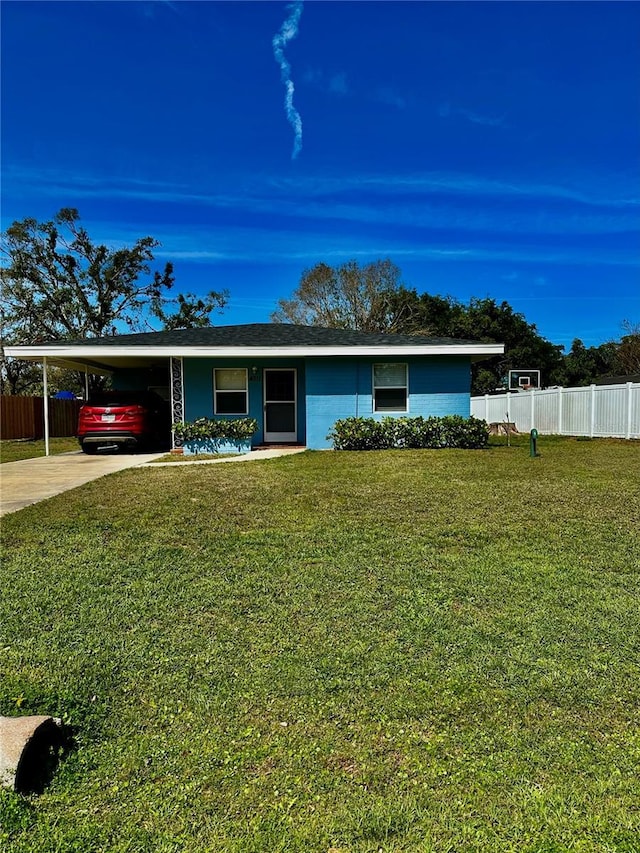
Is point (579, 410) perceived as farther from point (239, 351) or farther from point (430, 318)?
point (430, 318)

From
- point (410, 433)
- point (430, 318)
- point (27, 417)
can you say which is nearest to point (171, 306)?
point (27, 417)

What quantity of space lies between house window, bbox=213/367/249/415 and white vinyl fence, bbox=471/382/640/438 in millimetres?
11561

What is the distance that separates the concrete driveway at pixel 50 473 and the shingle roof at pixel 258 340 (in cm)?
282

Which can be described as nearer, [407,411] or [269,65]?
[269,65]

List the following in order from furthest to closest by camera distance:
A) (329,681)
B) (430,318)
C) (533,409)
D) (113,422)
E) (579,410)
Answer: (430,318) → (533,409) → (579,410) → (113,422) → (329,681)

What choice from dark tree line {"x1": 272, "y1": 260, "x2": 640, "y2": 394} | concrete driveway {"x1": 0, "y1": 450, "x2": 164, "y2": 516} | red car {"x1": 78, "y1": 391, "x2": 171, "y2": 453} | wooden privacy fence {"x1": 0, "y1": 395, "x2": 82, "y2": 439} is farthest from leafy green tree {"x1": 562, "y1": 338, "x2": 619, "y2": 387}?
concrete driveway {"x1": 0, "y1": 450, "x2": 164, "y2": 516}

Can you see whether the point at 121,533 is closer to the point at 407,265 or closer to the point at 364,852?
the point at 364,852

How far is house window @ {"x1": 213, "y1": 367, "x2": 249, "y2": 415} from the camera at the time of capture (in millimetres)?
13961

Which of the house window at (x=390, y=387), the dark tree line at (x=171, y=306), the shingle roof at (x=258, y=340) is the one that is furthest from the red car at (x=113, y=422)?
the dark tree line at (x=171, y=306)

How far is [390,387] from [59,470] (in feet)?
25.9

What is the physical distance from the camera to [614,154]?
47.8 ft

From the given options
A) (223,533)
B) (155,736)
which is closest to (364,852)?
(155,736)

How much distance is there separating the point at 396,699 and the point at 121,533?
3.57 m

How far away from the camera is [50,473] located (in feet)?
31.3
